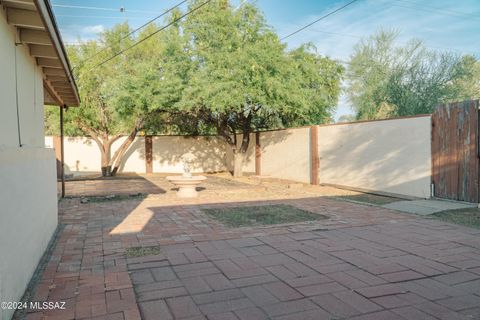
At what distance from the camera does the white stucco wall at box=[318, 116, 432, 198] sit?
8.34 meters

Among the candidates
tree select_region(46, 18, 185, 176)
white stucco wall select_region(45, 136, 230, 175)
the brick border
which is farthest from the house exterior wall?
white stucco wall select_region(45, 136, 230, 175)

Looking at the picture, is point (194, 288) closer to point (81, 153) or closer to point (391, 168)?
point (391, 168)

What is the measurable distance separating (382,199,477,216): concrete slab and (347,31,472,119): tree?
34.4ft

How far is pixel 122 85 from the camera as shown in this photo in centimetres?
1180

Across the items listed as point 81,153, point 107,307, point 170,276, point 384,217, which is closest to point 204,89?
point 384,217

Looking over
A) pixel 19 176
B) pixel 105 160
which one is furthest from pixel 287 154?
pixel 19 176

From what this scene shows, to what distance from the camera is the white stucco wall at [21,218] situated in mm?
2605

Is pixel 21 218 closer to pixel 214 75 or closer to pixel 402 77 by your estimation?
pixel 214 75

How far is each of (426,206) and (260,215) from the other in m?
3.43

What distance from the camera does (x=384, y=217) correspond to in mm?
6559

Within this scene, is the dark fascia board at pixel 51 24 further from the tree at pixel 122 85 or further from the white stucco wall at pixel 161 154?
the white stucco wall at pixel 161 154

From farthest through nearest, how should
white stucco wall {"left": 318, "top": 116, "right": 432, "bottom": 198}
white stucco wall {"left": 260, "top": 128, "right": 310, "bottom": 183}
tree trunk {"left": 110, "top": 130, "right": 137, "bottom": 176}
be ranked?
tree trunk {"left": 110, "top": 130, "right": 137, "bottom": 176} → white stucco wall {"left": 260, "top": 128, "right": 310, "bottom": 183} → white stucco wall {"left": 318, "top": 116, "right": 432, "bottom": 198}

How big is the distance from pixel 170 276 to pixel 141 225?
246 cm

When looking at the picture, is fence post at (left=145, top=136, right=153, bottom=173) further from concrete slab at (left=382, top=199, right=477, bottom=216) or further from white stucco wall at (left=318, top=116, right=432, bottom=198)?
concrete slab at (left=382, top=199, right=477, bottom=216)
